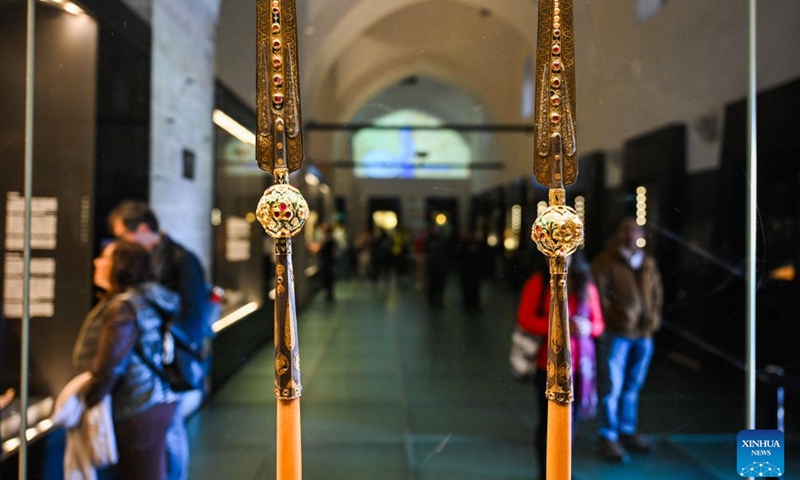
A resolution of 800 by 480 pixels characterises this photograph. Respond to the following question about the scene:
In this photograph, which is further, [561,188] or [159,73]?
[159,73]

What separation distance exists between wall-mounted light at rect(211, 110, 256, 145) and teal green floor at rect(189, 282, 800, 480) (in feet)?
1.58

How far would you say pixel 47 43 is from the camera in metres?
1.26

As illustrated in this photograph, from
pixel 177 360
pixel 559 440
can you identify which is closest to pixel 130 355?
pixel 177 360

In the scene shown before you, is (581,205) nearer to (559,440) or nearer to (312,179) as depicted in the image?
(312,179)

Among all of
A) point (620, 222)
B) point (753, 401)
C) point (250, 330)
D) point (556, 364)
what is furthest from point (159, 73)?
point (753, 401)

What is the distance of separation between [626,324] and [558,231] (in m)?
0.97

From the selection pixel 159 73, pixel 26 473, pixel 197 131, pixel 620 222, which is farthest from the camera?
pixel 620 222

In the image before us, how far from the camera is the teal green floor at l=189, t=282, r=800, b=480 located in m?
1.40

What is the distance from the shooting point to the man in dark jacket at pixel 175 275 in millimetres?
1311

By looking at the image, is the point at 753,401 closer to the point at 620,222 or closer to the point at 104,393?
the point at 620,222

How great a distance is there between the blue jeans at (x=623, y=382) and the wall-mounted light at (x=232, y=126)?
4.01 ft

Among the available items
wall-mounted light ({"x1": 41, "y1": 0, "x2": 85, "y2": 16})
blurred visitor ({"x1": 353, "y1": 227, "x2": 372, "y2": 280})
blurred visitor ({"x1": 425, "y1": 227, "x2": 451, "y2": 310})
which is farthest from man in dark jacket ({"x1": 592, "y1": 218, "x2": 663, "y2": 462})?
wall-mounted light ({"x1": 41, "y1": 0, "x2": 85, "y2": 16})

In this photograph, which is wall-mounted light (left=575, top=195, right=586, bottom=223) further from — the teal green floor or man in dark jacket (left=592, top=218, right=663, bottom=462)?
the teal green floor

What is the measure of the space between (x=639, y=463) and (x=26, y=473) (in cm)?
148
